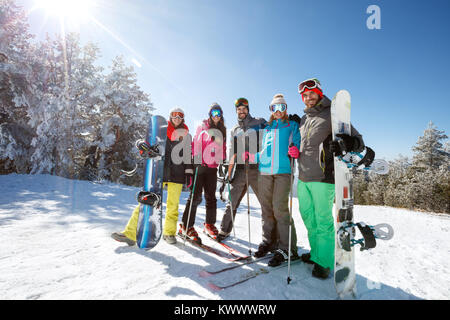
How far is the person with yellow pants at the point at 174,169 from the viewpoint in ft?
12.1

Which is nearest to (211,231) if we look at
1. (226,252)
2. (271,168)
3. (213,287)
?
(226,252)

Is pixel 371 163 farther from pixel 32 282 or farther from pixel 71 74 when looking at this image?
pixel 71 74

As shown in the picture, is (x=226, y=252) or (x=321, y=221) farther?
(x=226, y=252)

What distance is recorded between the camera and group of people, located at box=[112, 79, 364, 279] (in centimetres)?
266

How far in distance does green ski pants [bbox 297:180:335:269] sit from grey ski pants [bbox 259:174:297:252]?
37cm

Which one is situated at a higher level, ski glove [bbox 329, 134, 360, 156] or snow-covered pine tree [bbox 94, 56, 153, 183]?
snow-covered pine tree [bbox 94, 56, 153, 183]

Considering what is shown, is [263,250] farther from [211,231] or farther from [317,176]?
[317,176]

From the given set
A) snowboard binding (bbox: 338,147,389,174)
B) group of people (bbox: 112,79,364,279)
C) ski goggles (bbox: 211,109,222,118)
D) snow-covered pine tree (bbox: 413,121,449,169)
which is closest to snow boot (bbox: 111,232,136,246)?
group of people (bbox: 112,79,364,279)

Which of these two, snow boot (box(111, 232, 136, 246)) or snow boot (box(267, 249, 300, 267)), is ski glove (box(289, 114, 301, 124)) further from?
snow boot (box(111, 232, 136, 246))

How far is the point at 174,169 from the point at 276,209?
78.2 inches

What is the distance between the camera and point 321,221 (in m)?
2.65

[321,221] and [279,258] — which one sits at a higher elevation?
[321,221]

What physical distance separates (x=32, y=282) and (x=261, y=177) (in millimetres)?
3154
